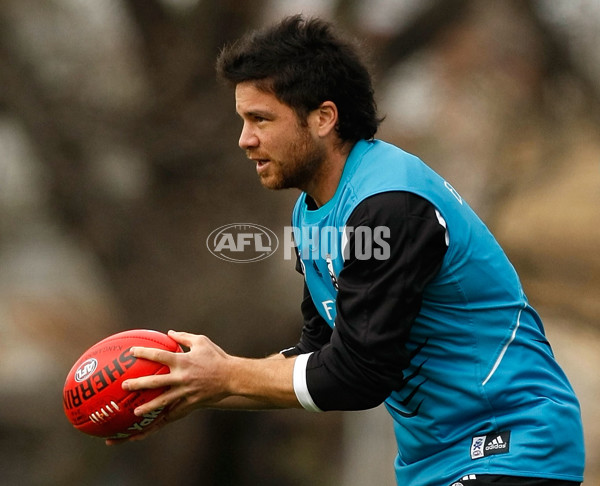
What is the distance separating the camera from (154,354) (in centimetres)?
226

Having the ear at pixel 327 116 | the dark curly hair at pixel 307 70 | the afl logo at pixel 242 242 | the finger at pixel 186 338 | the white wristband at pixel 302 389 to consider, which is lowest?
the white wristband at pixel 302 389

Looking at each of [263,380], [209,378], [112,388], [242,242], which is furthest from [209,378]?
[242,242]

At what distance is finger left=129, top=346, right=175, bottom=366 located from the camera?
88.2 inches

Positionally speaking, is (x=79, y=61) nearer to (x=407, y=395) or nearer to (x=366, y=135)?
(x=366, y=135)

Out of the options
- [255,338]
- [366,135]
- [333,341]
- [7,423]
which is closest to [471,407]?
[333,341]

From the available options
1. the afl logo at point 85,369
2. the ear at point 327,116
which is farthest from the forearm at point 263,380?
the ear at point 327,116

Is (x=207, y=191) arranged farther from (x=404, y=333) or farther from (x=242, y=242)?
(x=404, y=333)

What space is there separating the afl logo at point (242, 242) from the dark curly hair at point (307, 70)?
2052mm

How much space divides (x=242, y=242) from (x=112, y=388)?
237 cm

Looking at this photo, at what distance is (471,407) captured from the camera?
2.31 meters

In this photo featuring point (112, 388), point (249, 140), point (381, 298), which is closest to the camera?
point (381, 298)

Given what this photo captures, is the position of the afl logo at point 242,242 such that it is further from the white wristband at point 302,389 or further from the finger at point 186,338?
the white wristband at point 302,389

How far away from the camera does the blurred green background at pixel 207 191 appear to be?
4598mm

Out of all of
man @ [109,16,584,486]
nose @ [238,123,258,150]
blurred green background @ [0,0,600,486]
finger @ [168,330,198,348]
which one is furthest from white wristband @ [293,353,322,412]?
blurred green background @ [0,0,600,486]
